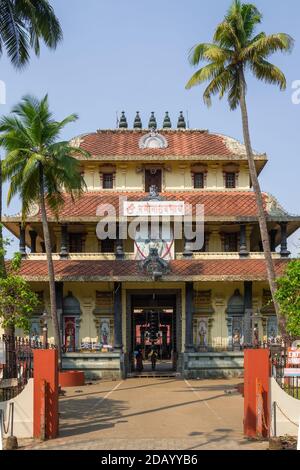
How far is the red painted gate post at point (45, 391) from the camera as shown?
1423 centimetres

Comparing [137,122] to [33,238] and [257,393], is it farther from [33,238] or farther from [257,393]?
[257,393]

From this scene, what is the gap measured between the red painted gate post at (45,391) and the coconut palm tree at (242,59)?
1261cm

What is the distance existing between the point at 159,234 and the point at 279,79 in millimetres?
10534

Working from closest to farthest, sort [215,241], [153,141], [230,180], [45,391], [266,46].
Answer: [45,391], [266,46], [215,241], [230,180], [153,141]

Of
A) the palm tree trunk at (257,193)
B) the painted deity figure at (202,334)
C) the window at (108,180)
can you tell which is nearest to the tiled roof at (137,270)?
the painted deity figure at (202,334)

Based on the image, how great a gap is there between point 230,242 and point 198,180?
3.78 metres

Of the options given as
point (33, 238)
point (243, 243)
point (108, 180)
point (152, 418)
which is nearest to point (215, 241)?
point (243, 243)

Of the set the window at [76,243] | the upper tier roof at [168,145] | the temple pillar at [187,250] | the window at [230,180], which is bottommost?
the temple pillar at [187,250]

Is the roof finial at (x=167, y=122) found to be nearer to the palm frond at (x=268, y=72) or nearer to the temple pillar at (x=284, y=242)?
the temple pillar at (x=284, y=242)

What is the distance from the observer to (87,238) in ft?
114

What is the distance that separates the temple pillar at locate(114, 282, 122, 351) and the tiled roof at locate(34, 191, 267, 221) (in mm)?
3866

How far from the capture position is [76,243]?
114ft
